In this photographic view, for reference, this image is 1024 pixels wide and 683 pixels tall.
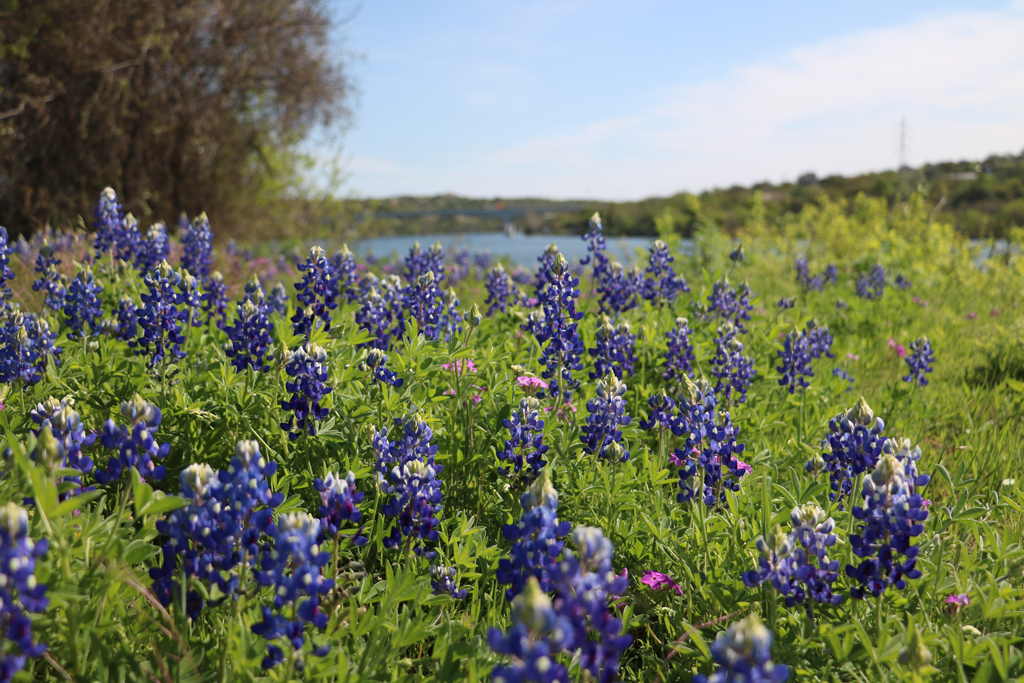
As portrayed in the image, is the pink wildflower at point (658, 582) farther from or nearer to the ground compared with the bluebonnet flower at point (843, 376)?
nearer to the ground

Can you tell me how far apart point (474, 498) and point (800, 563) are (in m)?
1.44

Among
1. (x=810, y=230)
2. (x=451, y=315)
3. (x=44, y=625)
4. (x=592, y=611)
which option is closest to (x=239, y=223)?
(x=451, y=315)

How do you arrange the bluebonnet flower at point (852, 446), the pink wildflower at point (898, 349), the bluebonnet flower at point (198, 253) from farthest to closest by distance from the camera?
the pink wildflower at point (898, 349) < the bluebonnet flower at point (198, 253) < the bluebonnet flower at point (852, 446)

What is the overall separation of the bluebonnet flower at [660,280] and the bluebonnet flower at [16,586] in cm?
425

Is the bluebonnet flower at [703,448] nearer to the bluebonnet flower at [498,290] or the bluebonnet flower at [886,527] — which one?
the bluebonnet flower at [886,527]

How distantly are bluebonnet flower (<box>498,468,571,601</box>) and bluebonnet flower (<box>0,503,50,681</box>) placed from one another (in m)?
1.07

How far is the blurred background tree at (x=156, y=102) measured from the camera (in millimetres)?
9680

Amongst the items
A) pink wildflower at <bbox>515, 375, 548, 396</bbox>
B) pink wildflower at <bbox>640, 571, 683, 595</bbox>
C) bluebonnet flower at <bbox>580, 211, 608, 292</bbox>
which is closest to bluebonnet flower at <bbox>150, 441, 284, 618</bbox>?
pink wildflower at <bbox>640, 571, 683, 595</bbox>

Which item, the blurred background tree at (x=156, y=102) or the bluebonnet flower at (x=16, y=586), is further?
the blurred background tree at (x=156, y=102)

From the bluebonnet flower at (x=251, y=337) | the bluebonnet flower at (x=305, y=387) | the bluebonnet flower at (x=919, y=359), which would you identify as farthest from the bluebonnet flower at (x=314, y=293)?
the bluebonnet flower at (x=919, y=359)

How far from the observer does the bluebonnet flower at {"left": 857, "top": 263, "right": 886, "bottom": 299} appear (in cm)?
801

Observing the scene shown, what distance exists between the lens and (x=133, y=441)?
75.5 inches

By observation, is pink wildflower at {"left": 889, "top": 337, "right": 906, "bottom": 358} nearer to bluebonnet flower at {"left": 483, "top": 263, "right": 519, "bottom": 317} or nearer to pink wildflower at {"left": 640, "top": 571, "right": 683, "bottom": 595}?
bluebonnet flower at {"left": 483, "top": 263, "right": 519, "bottom": 317}

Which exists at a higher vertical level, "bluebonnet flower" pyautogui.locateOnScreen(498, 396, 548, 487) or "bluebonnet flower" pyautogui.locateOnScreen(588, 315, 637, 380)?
"bluebonnet flower" pyautogui.locateOnScreen(588, 315, 637, 380)
